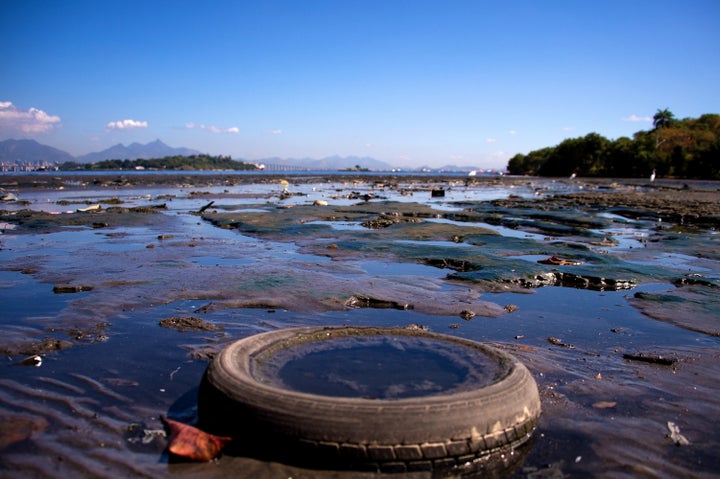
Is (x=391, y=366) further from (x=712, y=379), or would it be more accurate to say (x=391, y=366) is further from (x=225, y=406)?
→ (x=712, y=379)

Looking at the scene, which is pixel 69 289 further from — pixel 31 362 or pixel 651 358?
pixel 651 358

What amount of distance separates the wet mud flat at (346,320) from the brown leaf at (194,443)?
8 centimetres

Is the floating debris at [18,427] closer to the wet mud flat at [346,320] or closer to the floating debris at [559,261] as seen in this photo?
the wet mud flat at [346,320]

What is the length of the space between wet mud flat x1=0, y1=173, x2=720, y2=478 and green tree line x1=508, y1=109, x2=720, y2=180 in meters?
74.4

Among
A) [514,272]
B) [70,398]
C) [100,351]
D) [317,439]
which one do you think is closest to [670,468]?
[317,439]

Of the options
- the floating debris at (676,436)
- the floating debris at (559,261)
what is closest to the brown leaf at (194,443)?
the floating debris at (676,436)

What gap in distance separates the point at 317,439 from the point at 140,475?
106cm

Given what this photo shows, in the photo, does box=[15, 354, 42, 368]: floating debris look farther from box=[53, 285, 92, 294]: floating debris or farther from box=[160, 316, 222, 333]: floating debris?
box=[53, 285, 92, 294]: floating debris

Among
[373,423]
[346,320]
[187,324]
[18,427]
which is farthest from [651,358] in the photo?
[18,427]

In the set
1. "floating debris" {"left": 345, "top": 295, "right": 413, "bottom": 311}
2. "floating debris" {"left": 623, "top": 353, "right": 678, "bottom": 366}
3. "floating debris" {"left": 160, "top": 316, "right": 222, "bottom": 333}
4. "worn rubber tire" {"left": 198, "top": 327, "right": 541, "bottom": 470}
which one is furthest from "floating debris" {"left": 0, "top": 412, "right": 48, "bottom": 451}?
"floating debris" {"left": 623, "top": 353, "right": 678, "bottom": 366}

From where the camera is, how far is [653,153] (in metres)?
79.6

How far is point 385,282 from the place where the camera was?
7969 mm

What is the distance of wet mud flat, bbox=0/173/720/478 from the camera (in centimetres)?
323

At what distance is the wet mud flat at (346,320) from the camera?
10.6 feet
